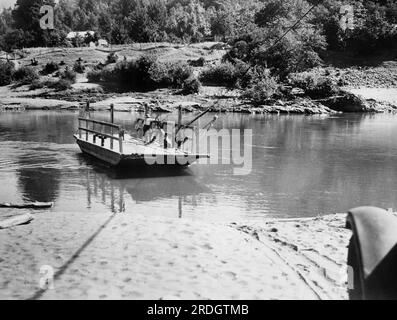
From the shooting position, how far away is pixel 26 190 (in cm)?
1477

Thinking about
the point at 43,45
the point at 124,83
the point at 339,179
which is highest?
the point at 43,45

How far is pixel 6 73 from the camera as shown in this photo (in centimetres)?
5966

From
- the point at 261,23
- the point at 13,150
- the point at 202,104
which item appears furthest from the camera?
the point at 261,23

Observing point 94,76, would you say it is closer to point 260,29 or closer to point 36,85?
point 36,85

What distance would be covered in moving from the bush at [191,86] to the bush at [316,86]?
11.0 m

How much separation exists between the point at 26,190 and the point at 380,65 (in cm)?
6160

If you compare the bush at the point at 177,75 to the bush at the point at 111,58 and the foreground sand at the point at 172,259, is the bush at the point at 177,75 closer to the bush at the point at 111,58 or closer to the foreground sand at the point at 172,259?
the bush at the point at 111,58

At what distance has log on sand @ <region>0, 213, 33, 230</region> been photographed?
9125mm

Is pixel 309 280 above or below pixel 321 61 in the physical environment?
below

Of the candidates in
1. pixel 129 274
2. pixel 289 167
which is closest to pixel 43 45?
pixel 289 167

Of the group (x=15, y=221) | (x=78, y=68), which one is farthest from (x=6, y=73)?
(x=15, y=221)

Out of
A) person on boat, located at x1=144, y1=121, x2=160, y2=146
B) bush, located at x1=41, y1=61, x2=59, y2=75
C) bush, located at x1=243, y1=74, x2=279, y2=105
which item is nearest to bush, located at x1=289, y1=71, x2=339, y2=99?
bush, located at x1=243, y1=74, x2=279, y2=105

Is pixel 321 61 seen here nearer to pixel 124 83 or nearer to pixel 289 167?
pixel 124 83

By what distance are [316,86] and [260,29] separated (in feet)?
63.6
